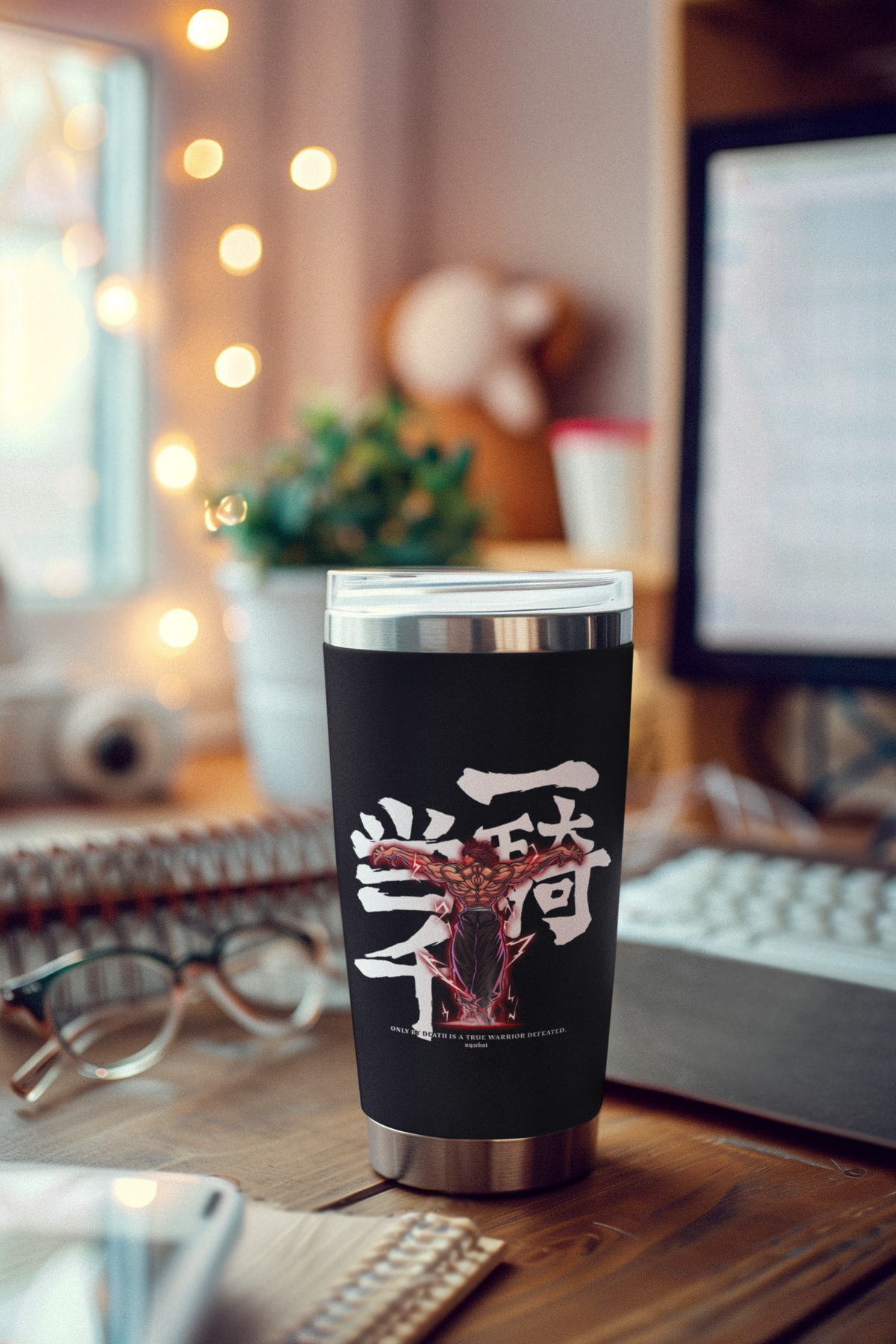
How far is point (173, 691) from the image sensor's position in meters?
1.04

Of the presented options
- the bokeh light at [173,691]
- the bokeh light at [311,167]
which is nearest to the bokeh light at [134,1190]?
the bokeh light at [173,691]

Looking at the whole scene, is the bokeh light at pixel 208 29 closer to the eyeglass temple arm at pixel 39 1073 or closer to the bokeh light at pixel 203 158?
the bokeh light at pixel 203 158

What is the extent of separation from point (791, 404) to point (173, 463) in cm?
63

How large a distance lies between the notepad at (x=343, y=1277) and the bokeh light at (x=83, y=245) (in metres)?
1.06

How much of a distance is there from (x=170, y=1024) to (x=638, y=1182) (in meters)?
0.17

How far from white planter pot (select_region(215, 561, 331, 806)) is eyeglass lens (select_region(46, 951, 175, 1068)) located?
12.5 inches

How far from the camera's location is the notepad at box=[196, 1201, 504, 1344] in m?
0.23

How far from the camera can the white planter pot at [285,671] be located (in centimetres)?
77

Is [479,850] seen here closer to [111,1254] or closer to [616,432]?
[111,1254]

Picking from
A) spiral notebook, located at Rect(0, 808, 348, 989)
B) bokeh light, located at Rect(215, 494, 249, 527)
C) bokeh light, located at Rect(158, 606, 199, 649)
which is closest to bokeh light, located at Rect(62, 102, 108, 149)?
bokeh light, located at Rect(158, 606, 199, 649)

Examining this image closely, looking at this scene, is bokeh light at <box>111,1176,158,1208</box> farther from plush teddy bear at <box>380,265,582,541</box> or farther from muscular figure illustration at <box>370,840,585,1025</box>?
plush teddy bear at <box>380,265,582,541</box>

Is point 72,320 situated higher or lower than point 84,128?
lower

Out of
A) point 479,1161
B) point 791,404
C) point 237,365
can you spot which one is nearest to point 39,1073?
point 479,1161

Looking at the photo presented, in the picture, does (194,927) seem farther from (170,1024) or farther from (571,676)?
(571,676)
